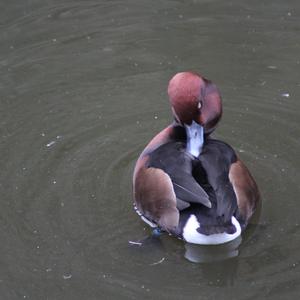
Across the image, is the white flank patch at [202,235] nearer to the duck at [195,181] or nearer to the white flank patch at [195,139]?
the duck at [195,181]

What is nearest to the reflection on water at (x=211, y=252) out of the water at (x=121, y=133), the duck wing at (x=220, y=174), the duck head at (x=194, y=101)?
the water at (x=121, y=133)

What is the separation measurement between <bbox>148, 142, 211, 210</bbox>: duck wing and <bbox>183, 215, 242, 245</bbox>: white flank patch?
0.12 meters

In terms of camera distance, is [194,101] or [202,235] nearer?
[202,235]

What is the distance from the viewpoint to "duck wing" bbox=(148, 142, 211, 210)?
4859 mm

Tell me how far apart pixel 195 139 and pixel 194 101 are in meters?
0.25

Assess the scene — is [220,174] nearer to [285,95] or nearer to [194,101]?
[194,101]

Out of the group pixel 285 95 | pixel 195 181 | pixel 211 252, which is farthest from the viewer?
pixel 285 95

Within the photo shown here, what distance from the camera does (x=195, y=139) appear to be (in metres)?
5.21

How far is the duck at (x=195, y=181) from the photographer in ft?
16.1

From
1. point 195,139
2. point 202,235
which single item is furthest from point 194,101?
point 202,235

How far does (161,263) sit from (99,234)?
0.52 meters

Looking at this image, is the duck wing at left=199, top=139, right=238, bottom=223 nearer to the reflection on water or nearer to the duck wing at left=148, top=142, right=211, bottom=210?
the duck wing at left=148, top=142, right=211, bottom=210

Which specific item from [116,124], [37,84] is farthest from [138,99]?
[37,84]

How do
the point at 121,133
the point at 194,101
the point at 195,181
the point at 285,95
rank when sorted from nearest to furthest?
the point at 195,181 < the point at 194,101 < the point at 121,133 < the point at 285,95
